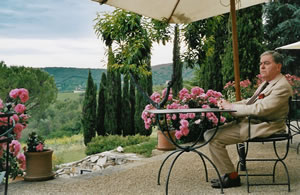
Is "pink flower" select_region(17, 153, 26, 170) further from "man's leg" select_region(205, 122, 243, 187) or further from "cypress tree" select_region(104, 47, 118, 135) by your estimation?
"cypress tree" select_region(104, 47, 118, 135)

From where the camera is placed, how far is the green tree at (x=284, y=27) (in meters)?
14.6

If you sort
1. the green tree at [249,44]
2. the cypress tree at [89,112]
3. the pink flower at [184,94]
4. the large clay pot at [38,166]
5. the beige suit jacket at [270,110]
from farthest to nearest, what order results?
the cypress tree at [89,112] < the green tree at [249,44] < the pink flower at [184,94] < the large clay pot at [38,166] < the beige suit jacket at [270,110]

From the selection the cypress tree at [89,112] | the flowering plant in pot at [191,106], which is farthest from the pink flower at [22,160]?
the cypress tree at [89,112]

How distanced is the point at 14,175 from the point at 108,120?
868cm

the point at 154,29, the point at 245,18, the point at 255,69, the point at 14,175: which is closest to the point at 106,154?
the point at 154,29

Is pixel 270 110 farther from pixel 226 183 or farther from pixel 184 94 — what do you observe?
pixel 184 94

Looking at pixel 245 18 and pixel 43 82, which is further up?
pixel 245 18

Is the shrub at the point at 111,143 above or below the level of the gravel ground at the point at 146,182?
below

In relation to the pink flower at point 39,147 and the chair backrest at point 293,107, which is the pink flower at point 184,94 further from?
the pink flower at point 39,147

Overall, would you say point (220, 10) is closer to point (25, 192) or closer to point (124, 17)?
point (124, 17)

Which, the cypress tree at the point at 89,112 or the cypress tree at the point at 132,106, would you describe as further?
the cypress tree at the point at 132,106

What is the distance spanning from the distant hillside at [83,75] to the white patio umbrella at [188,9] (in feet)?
23.5

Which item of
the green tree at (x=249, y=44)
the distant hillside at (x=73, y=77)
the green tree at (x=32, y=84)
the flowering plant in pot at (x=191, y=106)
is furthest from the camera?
the green tree at (x=32, y=84)

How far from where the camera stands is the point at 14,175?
3.78 metres
